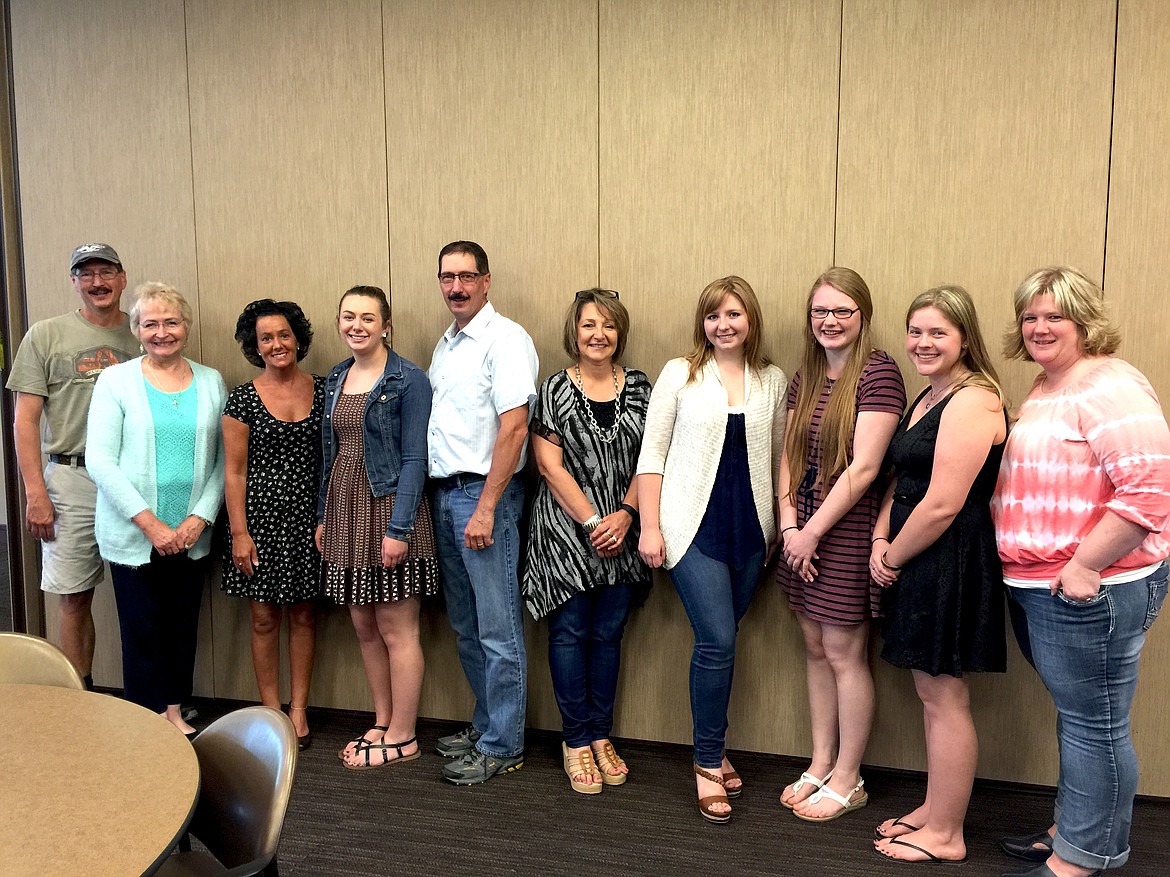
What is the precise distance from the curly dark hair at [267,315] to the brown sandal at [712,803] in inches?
84.5

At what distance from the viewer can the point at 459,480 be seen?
310 cm

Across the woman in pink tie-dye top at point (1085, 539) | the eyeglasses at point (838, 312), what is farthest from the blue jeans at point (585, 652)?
the woman in pink tie-dye top at point (1085, 539)

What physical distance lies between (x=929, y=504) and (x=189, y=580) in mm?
2756

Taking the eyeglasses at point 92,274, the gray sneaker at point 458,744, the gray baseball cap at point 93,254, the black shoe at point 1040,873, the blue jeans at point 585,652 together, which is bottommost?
the gray sneaker at point 458,744

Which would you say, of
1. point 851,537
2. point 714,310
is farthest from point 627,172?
point 851,537

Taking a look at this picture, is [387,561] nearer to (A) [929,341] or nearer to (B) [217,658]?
(B) [217,658]

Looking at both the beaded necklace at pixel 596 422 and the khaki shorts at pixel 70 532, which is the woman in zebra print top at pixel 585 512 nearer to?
the beaded necklace at pixel 596 422

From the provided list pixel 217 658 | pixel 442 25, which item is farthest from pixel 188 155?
pixel 217 658

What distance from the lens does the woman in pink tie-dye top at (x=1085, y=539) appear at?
2.18 metres

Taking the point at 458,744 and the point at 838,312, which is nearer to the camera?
the point at 838,312

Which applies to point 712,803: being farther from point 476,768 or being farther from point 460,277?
point 460,277

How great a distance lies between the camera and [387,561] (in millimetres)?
3064

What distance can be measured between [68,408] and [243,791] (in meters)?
2.37

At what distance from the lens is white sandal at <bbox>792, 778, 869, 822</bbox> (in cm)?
285
